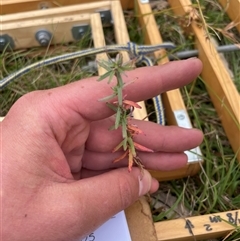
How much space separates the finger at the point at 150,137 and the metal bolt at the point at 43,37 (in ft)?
1.54

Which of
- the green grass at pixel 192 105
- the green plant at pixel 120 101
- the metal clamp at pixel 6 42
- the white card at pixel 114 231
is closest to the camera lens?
the green plant at pixel 120 101

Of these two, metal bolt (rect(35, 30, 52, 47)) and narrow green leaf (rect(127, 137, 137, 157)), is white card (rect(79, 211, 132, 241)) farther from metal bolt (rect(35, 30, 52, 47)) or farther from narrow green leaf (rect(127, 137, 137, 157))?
metal bolt (rect(35, 30, 52, 47))

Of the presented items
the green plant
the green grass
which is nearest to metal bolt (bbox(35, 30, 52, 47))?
the green grass

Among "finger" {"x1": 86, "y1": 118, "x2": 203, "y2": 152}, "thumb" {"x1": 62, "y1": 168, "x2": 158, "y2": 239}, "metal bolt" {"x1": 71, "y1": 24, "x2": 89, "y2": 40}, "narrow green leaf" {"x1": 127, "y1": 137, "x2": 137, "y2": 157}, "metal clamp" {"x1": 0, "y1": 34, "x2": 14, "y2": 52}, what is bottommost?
"thumb" {"x1": 62, "y1": 168, "x2": 158, "y2": 239}

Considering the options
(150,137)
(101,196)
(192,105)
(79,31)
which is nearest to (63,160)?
(101,196)

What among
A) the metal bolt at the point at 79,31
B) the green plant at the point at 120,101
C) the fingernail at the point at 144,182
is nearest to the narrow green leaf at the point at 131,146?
the green plant at the point at 120,101

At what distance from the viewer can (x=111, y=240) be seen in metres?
0.85

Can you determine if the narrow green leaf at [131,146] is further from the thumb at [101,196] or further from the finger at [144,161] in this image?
the finger at [144,161]

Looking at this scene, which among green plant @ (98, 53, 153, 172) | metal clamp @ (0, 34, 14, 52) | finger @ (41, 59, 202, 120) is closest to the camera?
green plant @ (98, 53, 153, 172)

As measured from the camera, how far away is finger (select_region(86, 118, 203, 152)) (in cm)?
86

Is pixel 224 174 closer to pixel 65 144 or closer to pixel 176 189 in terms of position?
pixel 176 189

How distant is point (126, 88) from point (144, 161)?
0.21m

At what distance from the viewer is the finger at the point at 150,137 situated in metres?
0.86

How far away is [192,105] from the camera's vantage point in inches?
44.5
